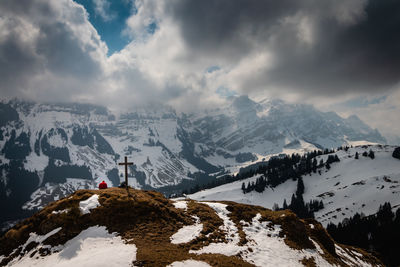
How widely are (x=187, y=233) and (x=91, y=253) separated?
11123 mm

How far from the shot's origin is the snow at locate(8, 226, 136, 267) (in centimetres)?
1989

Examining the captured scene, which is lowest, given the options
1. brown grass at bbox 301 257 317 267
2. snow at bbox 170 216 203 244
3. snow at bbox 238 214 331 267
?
brown grass at bbox 301 257 317 267

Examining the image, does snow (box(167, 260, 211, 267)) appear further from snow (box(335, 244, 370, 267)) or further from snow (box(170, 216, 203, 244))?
snow (box(335, 244, 370, 267))

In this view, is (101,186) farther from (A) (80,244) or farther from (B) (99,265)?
(B) (99,265)

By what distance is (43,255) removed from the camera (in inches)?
905

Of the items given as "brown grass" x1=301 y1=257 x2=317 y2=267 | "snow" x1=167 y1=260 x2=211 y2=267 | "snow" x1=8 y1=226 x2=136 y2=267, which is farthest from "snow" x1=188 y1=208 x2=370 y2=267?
"snow" x1=8 y1=226 x2=136 y2=267

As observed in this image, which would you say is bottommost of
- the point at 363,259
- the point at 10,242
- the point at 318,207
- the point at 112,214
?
the point at 318,207

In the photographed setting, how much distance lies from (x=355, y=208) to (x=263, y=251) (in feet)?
521

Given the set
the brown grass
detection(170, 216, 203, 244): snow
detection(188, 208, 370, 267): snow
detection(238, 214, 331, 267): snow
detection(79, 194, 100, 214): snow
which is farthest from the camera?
detection(79, 194, 100, 214): snow

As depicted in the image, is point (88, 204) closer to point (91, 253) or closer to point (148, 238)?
point (91, 253)

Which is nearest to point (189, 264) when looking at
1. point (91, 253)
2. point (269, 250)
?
point (91, 253)

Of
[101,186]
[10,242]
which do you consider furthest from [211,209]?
[10,242]

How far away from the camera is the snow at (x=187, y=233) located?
2629cm

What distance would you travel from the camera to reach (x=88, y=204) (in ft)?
96.0
